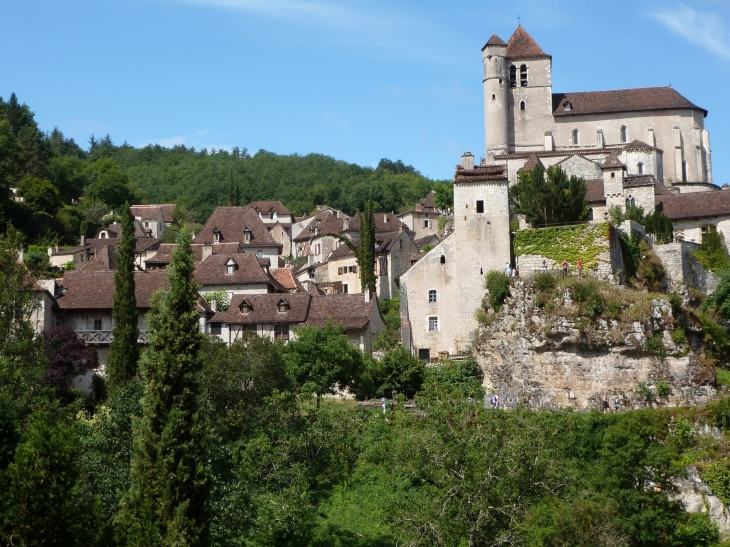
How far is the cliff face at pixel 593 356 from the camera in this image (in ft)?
164

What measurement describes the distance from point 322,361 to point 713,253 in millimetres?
26892

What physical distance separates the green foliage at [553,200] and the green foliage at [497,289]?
8.24 m

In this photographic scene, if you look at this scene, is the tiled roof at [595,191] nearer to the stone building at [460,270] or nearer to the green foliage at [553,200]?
the green foliage at [553,200]

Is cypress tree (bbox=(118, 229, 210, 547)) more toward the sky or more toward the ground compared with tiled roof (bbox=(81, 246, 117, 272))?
more toward the ground

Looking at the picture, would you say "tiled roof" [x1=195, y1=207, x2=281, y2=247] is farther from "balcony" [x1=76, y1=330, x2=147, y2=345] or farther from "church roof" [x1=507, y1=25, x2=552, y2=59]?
"church roof" [x1=507, y1=25, x2=552, y2=59]

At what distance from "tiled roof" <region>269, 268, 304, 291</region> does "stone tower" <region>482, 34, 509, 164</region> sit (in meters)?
25.5

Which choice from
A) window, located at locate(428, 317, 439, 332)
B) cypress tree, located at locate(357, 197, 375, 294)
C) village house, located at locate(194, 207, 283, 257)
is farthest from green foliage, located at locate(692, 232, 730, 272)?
village house, located at locate(194, 207, 283, 257)

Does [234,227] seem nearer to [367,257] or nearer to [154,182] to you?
[367,257]

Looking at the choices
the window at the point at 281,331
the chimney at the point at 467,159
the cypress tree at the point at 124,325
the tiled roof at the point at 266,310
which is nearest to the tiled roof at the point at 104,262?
the tiled roof at the point at 266,310

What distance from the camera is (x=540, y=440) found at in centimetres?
3206

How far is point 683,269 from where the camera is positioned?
58.9 meters

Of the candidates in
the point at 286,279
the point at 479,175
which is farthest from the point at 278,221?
the point at 479,175

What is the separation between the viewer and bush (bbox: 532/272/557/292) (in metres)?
52.0

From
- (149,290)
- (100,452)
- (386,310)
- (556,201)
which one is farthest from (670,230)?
(100,452)
